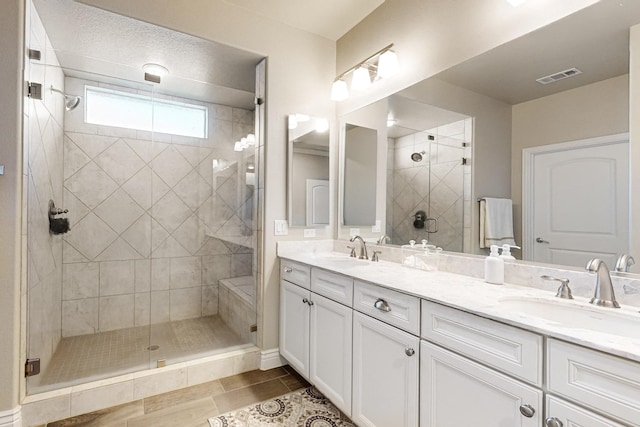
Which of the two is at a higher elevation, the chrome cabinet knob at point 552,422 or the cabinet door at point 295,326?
the chrome cabinet knob at point 552,422

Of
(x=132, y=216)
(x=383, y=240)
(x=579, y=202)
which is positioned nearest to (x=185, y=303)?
(x=132, y=216)

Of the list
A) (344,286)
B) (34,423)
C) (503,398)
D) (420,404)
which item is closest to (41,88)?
(34,423)

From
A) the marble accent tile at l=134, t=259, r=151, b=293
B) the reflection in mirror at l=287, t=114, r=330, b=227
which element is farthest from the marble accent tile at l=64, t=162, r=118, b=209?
the reflection in mirror at l=287, t=114, r=330, b=227

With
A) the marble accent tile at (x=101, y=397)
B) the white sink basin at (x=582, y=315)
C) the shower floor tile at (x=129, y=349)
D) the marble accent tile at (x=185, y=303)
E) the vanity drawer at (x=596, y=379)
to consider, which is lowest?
the marble accent tile at (x=101, y=397)

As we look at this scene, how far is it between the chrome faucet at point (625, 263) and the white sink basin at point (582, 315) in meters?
0.21

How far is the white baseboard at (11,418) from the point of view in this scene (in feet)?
5.34

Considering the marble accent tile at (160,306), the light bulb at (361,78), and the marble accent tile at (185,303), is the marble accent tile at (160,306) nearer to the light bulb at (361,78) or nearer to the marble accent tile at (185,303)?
the marble accent tile at (185,303)

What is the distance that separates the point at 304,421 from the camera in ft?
5.89

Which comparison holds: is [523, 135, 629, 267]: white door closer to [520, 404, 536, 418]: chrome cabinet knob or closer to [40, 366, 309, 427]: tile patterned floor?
[520, 404, 536, 418]: chrome cabinet knob

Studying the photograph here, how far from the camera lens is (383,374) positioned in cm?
144

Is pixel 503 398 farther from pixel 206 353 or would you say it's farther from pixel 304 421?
pixel 206 353

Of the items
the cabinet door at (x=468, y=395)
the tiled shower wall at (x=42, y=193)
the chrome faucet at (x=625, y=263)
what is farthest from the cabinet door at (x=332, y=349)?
the tiled shower wall at (x=42, y=193)

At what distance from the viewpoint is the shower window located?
9.12 feet

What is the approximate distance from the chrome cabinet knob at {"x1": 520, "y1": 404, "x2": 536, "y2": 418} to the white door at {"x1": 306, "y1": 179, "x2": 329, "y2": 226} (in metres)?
1.87
